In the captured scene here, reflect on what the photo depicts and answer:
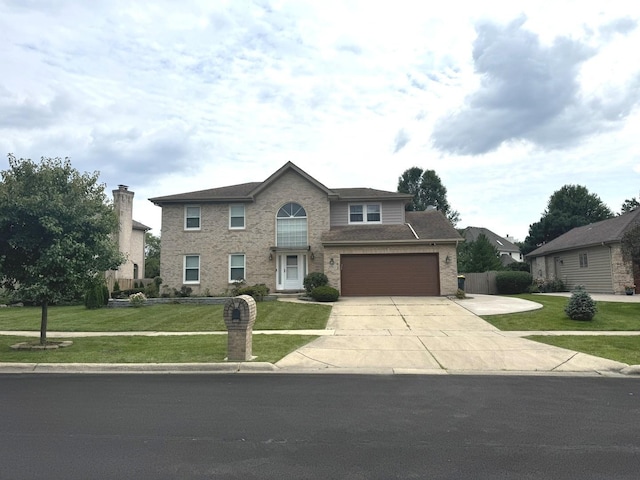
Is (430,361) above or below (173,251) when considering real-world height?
below

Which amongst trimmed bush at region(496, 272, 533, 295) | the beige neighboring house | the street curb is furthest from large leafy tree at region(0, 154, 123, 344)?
trimmed bush at region(496, 272, 533, 295)

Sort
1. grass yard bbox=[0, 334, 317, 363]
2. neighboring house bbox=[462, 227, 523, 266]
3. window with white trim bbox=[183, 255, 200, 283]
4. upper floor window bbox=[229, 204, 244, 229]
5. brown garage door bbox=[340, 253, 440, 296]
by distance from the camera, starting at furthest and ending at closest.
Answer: neighboring house bbox=[462, 227, 523, 266], upper floor window bbox=[229, 204, 244, 229], window with white trim bbox=[183, 255, 200, 283], brown garage door bbox=[340, 253, 440, 296], grass yard bbox=[0, 334, 317, 363]

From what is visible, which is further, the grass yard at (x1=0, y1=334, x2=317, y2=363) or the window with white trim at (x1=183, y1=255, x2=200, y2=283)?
the window with white trim at (x1=183, y1=255, x2=200, y2=283)

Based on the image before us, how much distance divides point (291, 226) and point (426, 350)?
16.4m

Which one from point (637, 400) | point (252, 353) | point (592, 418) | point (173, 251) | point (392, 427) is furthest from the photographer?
point (173, 251)

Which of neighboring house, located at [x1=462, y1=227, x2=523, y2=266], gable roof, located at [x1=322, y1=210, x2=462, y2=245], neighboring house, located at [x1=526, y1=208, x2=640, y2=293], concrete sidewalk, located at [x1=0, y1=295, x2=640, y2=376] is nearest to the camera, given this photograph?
concrete sidewalk, located at [x1=0, y1=295, x2=640, y2=376]

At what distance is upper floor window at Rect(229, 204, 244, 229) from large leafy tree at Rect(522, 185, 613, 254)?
3940cm

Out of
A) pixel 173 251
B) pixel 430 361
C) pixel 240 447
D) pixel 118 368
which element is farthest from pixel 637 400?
pixel 173 251

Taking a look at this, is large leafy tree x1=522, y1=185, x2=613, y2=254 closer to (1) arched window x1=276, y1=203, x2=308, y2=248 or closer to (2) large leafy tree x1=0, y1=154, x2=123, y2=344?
(1) arched window x1=276, y1=203, x2=308, y2=248

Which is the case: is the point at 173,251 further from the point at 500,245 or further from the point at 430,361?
the point at 500,245

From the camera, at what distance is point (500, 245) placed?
202 feet

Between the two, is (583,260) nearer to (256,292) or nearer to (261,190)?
(261,190)

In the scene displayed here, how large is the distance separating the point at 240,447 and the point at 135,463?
1088mm

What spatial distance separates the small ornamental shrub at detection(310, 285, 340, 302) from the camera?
2225 centimetres
